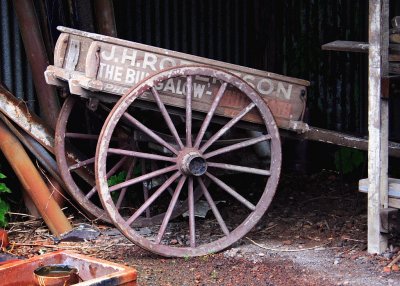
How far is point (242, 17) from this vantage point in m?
8.88

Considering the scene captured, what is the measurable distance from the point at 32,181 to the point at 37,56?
118 centimetres

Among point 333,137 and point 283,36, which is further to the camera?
point 283,36

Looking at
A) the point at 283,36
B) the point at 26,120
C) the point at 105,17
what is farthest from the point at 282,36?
the point at 26,120

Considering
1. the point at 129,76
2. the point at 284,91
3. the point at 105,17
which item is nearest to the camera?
the point at 129,76

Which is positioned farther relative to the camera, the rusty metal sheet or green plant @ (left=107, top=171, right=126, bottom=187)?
green plant @ (left=107, top=171, right=126, bottom=187)

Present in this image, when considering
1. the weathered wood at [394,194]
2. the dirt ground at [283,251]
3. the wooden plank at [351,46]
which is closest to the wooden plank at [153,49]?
the wooden plank at [351,46]

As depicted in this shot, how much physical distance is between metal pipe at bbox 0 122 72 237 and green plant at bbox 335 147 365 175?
10.9 ft

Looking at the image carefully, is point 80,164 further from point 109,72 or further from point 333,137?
point 333,137

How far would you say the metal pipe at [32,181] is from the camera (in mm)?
6477

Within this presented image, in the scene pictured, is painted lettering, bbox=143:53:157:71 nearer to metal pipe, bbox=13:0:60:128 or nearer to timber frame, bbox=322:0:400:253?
metal pipe, bbox=13:0:60:128

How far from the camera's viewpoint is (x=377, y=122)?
5.57 metres

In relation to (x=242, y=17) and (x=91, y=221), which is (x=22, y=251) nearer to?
(x=91, y=221)

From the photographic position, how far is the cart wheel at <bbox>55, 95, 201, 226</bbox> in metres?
6.42

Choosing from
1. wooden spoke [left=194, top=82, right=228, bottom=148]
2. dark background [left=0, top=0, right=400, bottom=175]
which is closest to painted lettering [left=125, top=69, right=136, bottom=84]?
wooden spoke [left=194, top=82, right=228, bottom=148]
